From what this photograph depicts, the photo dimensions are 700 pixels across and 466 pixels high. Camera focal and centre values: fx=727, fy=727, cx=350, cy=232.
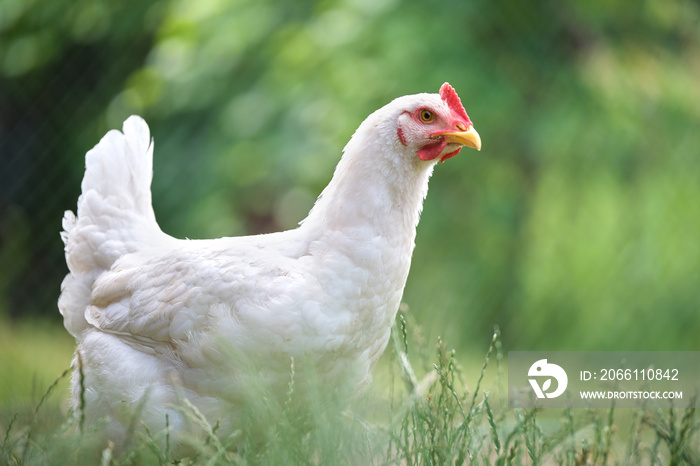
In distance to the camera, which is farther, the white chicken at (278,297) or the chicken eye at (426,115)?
the chicken eye at (426,115)

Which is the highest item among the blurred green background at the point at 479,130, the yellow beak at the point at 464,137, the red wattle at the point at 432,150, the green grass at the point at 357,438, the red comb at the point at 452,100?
the blurred green background at the point at 479,130

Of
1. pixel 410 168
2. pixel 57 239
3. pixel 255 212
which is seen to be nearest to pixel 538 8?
pixel 255 212

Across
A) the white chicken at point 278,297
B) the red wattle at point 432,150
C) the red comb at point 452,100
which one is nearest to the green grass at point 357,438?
the white chicken at point 278,297

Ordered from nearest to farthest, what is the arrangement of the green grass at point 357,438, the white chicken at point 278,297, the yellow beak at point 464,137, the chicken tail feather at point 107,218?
the green grass at point 357,438 < the white chicken at point 278,297 < the yellow beak at point 464,137 < the chicken tail feather at point 107,218

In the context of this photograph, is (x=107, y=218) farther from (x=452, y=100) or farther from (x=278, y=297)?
(x=452, y=100)

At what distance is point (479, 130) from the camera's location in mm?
4270

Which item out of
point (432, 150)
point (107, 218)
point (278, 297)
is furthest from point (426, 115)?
point (107, 218)

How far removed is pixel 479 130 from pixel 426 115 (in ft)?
7.54

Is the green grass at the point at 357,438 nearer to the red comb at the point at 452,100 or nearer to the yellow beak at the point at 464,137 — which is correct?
the yellow beak at the point at 464,137

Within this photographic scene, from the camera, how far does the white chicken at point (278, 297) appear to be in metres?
1.87

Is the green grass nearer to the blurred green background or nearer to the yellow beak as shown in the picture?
the yellow beak

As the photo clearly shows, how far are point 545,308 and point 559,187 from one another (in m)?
0.72

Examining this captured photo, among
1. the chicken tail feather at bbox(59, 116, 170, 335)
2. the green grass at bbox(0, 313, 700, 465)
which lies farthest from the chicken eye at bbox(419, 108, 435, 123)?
the chicken tail feather at bbox(59, 116, 170, 335)

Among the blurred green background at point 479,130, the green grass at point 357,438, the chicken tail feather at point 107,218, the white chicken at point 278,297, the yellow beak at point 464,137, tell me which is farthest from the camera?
the blurred green background at point 479,130
